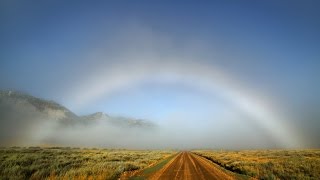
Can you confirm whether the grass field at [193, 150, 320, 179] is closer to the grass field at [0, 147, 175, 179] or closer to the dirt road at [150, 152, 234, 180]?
the dirt road at [150, 152, 234, 180]

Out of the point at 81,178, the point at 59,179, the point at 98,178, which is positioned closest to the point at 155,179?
the point at 98,178

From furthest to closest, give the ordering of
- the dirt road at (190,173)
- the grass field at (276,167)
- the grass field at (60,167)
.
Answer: the grass field at (276,167) < the dirt road at (190,173) < the grass field at (60,167)

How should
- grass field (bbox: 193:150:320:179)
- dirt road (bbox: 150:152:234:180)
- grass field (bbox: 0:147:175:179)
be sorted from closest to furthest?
grass field (bbox: 0:147:175:179) < dirt road (bbox: 150:152:234:180) < grass field (bbox: 193:150:320:179)

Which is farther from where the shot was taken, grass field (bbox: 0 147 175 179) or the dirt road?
the dirt road

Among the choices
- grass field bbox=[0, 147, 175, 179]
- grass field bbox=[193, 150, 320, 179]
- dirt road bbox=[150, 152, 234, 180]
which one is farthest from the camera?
grass field bbox=[193, 150, 320, 179]

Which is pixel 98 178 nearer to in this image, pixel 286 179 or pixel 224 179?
pixel 224 179

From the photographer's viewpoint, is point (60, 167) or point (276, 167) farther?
point (276, 167)

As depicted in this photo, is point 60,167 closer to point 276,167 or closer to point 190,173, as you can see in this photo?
point 190,173

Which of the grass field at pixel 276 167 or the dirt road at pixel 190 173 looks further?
the grass field at pixel 276 167

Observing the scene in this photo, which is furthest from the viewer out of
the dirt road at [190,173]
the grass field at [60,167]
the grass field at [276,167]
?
the grass field at [276,167]

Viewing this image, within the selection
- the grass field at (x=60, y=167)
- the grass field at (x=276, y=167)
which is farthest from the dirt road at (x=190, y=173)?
the grass field at (x=60, y=167)

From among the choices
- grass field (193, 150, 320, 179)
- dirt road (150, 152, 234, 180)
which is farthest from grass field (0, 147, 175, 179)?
grass field (193, 150, 320, 179)

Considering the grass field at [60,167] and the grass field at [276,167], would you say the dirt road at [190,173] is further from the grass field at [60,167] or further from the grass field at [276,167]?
the grass field at [60,167]

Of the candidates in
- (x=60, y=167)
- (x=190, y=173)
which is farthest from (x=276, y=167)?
(x=60, y=167)
